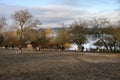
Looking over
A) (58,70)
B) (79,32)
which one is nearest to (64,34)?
(79,32)

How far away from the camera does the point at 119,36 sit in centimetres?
5831

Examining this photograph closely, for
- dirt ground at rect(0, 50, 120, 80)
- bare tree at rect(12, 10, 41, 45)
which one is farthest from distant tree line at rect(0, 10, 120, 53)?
dirt ground at rect(0, 50, 120, 80)

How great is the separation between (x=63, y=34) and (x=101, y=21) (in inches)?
727

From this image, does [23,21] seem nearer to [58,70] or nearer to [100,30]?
[100,30]

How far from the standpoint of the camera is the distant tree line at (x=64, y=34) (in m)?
67.3

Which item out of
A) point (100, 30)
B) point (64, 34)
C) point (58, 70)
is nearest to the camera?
point (58, 70)

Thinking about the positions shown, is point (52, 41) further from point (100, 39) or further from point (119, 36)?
point (119, 36)

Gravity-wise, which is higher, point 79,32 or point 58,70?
point 79,32

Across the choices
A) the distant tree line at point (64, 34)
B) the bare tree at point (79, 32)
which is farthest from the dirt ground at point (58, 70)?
the bare tree at point (79, 32)

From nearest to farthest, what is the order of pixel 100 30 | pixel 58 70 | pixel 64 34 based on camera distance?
pixel 58 70, pixel 100 30, pixel 64 34

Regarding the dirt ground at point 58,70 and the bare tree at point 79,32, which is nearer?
the dirt ground at point 58,70

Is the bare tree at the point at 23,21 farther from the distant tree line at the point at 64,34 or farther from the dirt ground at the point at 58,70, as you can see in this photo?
the dirt ground at the point at 58,70

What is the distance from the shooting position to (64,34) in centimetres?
8675

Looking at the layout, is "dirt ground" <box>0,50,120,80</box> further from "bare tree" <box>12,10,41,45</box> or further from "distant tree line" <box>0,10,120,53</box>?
"bare tree" <box>12,10,41,45</box>
